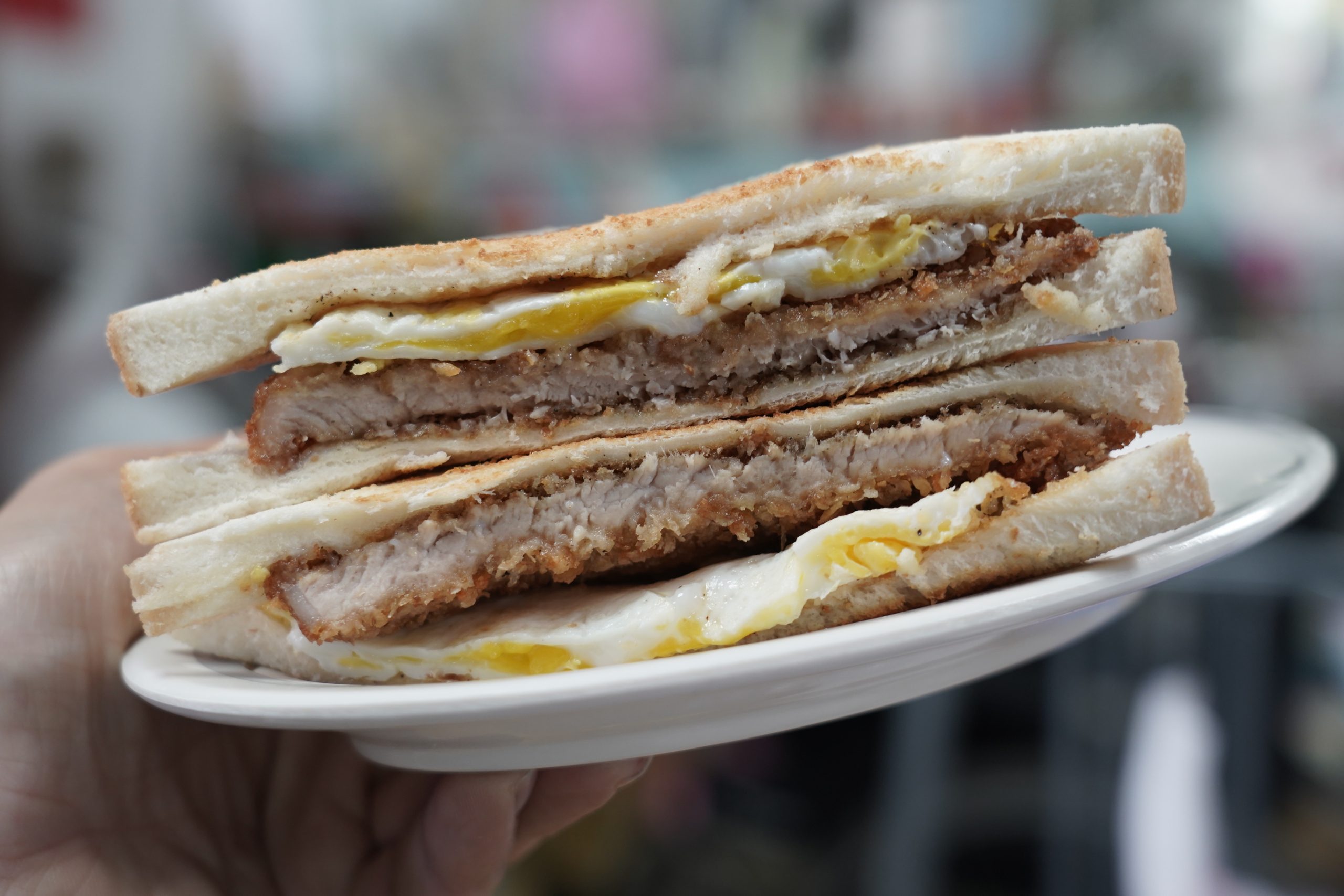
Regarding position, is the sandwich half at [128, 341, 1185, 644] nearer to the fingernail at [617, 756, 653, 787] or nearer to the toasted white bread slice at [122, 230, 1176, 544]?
the toasted white bread slice at [122, 230, 1176, 544]

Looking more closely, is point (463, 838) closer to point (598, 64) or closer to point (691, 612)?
point (691, 612)

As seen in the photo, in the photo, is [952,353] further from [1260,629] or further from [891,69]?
[891,69]

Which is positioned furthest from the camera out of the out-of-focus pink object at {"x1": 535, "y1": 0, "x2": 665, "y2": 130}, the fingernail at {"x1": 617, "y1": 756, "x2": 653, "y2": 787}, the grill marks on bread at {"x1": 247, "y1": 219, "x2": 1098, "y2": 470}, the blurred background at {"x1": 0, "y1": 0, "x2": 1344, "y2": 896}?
the out-of-focus pink object at {"x1": 535, "y1": 0, "x2": 665, "y2": 130}

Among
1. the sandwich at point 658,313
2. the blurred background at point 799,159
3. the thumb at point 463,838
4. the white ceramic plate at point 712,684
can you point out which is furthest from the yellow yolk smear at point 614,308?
the blurred background at point 799,159

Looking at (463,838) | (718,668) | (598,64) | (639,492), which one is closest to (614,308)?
(639,492)

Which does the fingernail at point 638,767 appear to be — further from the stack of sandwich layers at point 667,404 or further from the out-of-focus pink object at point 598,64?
the out-of-focus pink object at point 598,64

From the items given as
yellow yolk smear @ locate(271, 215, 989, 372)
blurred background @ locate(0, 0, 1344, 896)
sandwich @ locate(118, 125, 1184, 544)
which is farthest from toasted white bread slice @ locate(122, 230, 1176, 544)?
blurred background @ locate(0, 0, 1344, 896)
